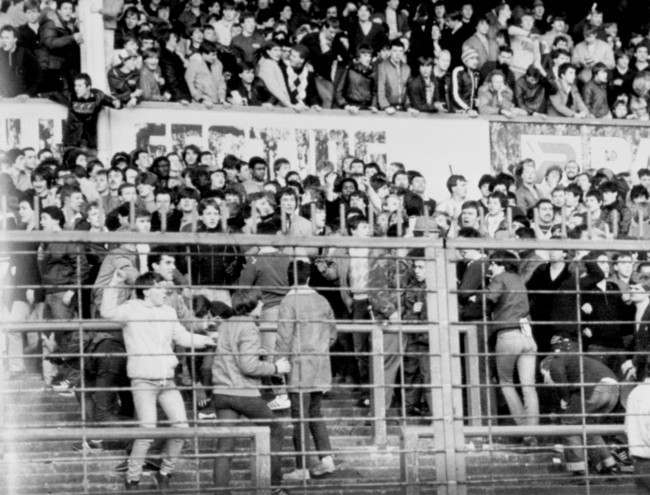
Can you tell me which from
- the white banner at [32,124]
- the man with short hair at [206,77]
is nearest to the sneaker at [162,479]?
the white banner at [32,124]

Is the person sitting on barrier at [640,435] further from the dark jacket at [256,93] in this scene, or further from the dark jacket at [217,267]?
the dark jacket at [256,93]

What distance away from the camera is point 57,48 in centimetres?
1975

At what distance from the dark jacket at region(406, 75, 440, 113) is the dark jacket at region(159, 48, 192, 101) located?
278 centimetres

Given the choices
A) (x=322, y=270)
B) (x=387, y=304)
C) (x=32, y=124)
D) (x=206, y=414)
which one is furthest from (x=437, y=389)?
(x=32, y=124)

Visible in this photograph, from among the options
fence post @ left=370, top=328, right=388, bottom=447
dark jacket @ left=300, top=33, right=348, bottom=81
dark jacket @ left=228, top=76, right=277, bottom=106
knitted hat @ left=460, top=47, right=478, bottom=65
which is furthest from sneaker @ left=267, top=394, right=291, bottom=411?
knitted hat @ left=460, top=47, right=478, bottom=65

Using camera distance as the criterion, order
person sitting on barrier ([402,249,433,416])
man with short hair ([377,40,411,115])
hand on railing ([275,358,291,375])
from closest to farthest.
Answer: hand on railing ([275,358,291,375]) → person sitting on barrier ([402,249,433,416]) → man with short hair ([377,40,411,115])

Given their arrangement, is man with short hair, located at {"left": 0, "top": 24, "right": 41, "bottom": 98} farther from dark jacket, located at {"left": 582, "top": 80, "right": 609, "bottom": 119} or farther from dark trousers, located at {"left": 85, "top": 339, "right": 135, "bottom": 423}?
dark trousers, located at {"left": 85, "top": 339, "right": 135, "bottom": 423}

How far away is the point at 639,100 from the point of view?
22641 millimetres

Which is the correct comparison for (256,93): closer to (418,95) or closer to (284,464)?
(418,95)

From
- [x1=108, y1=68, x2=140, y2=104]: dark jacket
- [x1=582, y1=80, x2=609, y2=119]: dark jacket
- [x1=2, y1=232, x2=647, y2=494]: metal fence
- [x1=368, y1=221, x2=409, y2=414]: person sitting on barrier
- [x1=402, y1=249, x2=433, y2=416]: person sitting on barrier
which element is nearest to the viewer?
[x1=2, y1=232, x2=647, y2=494]: metal fence

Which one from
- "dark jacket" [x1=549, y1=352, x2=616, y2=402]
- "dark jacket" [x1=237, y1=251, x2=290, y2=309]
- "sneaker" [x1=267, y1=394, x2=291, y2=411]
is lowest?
"sneaker" [x1=267, y1=394, x2=291, y2=411]

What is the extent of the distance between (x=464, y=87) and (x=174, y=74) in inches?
147

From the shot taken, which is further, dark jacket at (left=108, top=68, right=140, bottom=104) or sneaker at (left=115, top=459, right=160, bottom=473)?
dark jacket at (left=108, top=68, right=140, bottom=104)

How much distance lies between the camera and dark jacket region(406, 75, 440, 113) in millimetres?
21375
